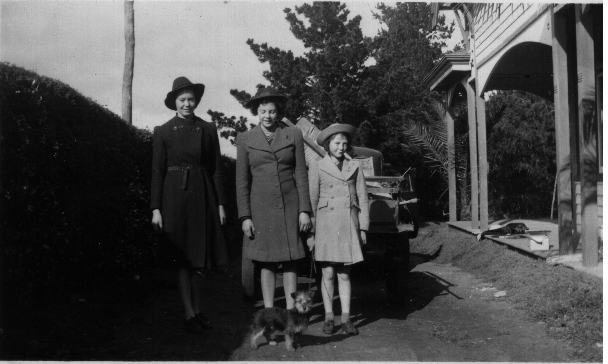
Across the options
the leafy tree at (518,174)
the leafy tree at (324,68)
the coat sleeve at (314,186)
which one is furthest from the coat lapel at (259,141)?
the leafy tree at (324,68)

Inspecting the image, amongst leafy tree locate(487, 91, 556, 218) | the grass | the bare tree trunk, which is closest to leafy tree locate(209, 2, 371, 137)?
leafy tree locate(487, 91, 556, 218)

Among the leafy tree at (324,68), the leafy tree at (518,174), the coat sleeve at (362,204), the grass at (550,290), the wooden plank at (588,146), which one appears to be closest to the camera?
the grass at (550,290)

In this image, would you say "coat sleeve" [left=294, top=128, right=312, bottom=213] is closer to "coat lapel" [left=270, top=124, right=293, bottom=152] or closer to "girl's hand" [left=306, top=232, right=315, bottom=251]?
"coat lapel" [left=270, top=124, right=293, bottom=152]

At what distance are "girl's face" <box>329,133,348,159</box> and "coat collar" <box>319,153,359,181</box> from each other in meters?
0.07

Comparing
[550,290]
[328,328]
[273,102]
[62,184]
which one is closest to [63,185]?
[62,184]

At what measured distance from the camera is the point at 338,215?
498cm

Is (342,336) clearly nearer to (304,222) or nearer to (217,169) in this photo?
(304,222)

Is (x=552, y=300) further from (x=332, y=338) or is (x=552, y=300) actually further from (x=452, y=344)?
(x=332, y=338)

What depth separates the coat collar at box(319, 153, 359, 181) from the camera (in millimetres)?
5012

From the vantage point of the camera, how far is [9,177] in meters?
4.06

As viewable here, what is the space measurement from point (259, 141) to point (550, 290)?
136 inches

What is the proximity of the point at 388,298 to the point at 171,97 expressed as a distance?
3147 mm

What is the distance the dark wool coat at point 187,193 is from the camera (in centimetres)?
482

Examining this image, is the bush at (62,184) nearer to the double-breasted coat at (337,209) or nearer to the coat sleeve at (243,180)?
the coat sleeve at (243,180)
